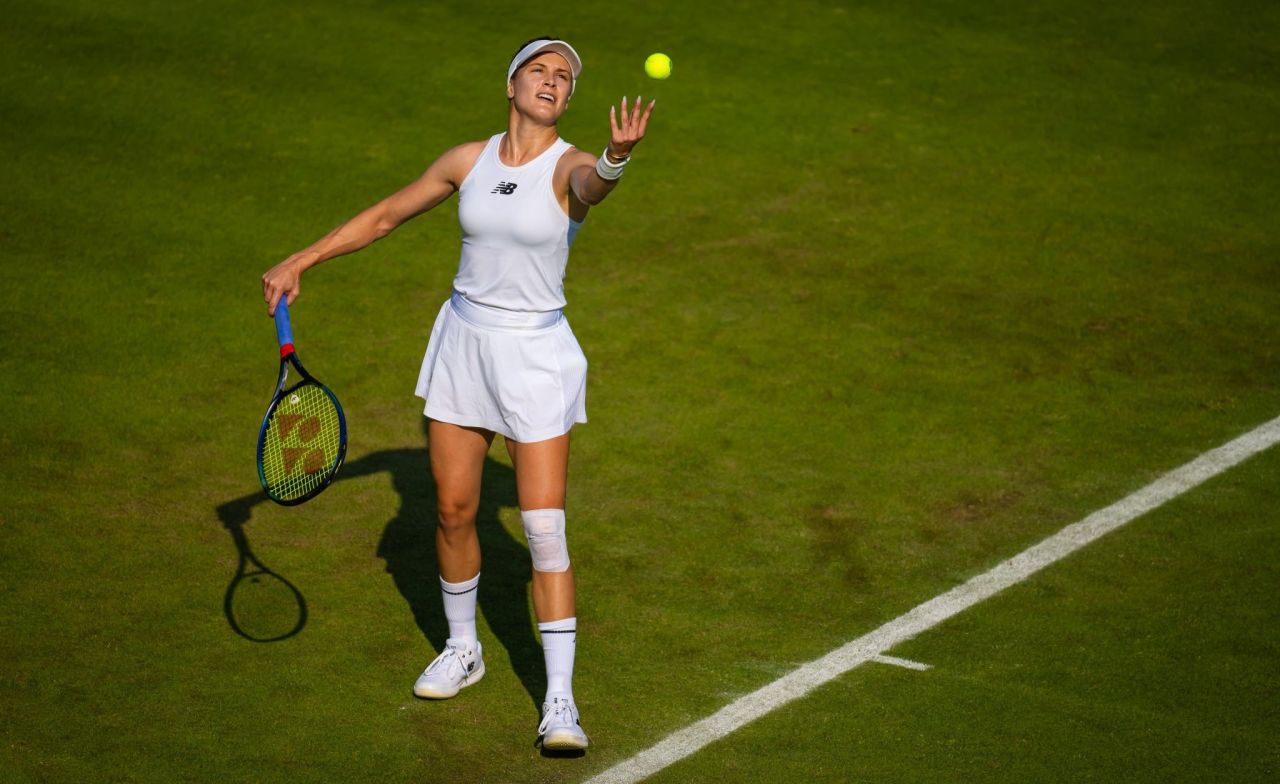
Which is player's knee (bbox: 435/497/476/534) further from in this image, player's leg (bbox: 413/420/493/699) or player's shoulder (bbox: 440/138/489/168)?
player's shoulder (bbox: 440/138/489/168)

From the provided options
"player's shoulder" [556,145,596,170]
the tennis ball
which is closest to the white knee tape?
"player's shoulder" [556,145,596,170]

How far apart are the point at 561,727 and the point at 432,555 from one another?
6.72ft

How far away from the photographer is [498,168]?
19.9 ft

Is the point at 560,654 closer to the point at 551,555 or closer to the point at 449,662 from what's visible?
the point at 551,555

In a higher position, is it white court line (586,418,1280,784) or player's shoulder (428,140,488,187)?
player's shoulder (428,140,488,187)

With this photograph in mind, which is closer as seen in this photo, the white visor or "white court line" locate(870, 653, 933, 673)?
the white visor

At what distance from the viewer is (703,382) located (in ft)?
31.7

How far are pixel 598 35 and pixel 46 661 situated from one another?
965 centimetres

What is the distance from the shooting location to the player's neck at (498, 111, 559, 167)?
6027 mm

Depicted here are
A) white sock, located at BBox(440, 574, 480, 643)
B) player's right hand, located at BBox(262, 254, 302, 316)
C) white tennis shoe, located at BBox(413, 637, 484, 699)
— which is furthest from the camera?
white sock, located at BBox(440, 574, 480, 643)

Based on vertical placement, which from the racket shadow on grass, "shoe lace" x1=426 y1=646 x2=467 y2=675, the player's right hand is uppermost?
the player's right hand

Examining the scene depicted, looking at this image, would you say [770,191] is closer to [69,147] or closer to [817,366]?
[817,366]

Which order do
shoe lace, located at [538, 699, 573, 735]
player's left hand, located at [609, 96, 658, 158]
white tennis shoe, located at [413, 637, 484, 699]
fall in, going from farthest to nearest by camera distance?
1. white tennis shoe, located at [413, 637, 484, 699]
2. shoe lace, located at [538, 699, 573, 735]
3. player's left hand, located at [609, 96, 658, 158]

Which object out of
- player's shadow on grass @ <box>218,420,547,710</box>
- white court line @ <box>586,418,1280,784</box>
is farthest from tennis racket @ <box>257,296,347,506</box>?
white court line @ <box>586,418,1280,784</box>
